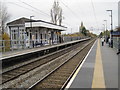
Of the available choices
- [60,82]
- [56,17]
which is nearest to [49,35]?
[56,17]

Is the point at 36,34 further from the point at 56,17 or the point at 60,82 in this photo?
the point at 60,82

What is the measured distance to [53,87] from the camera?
25.4ft

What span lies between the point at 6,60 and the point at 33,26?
76.1 feet

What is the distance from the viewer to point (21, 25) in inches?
1563

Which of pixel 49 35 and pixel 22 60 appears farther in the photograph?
pixel 49 35

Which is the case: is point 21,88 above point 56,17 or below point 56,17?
below

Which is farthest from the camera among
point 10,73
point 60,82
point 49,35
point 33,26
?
point 49,35

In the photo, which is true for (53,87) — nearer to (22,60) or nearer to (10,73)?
(10,73)

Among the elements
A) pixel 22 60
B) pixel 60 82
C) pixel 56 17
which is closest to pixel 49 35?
pixel 56 17

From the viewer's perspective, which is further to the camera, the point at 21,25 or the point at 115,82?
the point at 21,25

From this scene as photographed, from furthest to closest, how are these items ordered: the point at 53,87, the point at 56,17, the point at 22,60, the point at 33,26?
the point at 56,17
the point at 33,26
the point at 22,60
the point at 53,87

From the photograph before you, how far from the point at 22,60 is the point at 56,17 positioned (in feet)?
135

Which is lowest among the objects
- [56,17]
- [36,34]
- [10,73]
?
[10,73]

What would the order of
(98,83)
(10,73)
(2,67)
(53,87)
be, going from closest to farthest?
1. (98,83)
2. (53,87)
3. (10,73)
4. (2,67)
